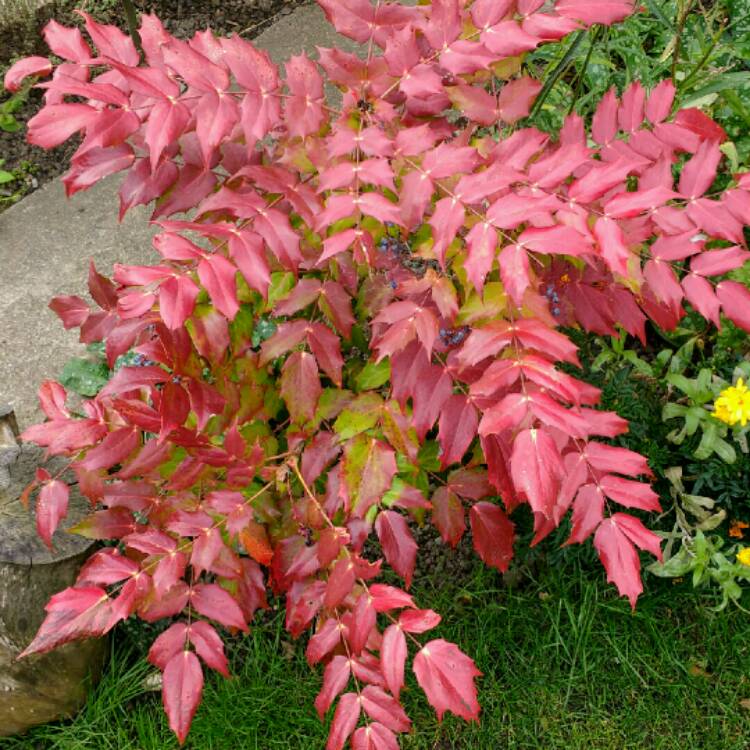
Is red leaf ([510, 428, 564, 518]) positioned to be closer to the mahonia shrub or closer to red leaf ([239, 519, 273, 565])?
the mahonia shrub

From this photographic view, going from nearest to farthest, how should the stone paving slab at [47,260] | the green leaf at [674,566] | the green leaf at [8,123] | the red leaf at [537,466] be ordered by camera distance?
1. the red leaf at [537,466]
2. the green leaf at [674,566]
3. the stone paving slab at [47,260]
4. the green leaf at [8,123]

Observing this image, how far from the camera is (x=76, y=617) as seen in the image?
5.28ft

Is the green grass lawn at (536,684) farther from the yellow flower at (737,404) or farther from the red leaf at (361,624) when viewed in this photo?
the red leaf at (361,624)

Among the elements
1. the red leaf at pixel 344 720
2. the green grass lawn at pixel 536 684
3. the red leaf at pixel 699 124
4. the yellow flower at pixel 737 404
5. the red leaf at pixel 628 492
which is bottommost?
the green grass lawn at pixel 536 684

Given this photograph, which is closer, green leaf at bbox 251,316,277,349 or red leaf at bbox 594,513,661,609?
red leaf at bbox 594,513,661,609

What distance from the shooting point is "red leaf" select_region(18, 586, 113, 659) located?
1.59 metres

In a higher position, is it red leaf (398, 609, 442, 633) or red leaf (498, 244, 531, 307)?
red leaf (498, 244, 531, 307)

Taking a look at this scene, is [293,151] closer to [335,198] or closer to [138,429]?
[335,198]

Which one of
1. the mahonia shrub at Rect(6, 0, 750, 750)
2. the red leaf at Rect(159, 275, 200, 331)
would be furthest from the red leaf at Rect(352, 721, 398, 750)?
the red leaf at Rect(159, 275, 200, 331)

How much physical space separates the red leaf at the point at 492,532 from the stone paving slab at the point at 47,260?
4.55 feet

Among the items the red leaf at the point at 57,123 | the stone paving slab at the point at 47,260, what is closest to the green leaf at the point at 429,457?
the red leaf at the point at 57,123

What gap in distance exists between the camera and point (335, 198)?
146 cm

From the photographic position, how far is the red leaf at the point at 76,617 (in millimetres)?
1586

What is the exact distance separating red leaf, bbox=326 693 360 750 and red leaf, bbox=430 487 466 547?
0.47 m
